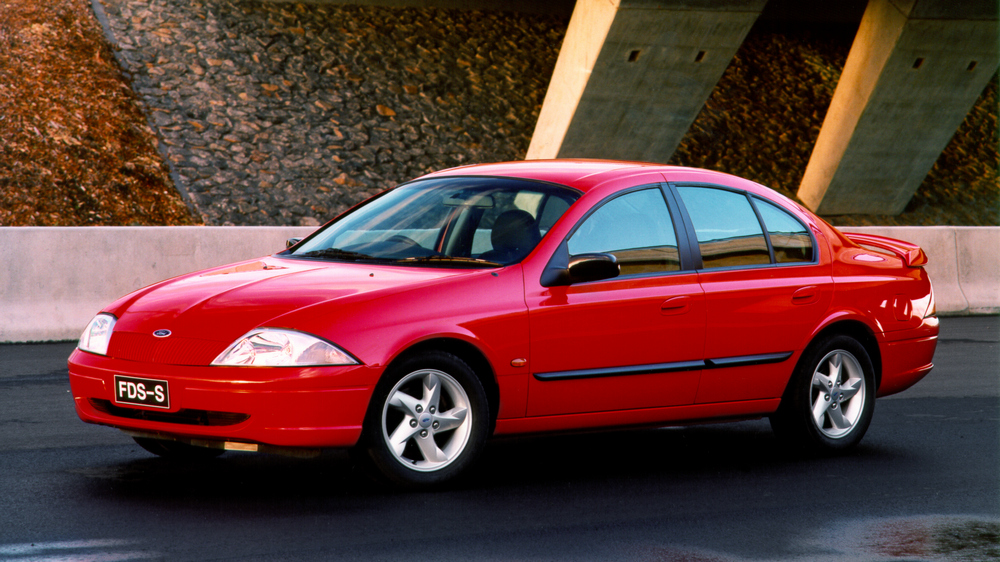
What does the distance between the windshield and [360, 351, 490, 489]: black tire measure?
66 cm

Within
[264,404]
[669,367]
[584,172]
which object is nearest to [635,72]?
[584,172]

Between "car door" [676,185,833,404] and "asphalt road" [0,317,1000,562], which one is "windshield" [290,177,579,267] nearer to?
"car door" [676,185,833,404]

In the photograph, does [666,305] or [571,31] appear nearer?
[666,305]

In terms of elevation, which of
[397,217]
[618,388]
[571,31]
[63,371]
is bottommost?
[63,371]

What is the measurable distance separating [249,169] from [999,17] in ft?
48.4

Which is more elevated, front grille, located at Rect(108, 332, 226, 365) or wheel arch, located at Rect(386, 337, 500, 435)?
front grille, located at Rect(108, 332, 226, 365)

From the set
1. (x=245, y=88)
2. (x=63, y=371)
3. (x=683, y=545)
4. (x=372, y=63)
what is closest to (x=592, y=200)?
(x=683, y=545)

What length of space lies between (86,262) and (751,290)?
24.3 ft

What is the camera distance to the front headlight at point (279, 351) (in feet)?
17.9

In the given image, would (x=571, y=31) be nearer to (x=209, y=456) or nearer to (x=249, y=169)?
(x=249, y=169)

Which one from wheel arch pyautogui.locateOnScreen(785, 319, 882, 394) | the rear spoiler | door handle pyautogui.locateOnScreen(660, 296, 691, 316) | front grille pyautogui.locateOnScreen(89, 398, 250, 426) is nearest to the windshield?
door handle pyautogui.locateOnScreen(660, 296, 691, 316)

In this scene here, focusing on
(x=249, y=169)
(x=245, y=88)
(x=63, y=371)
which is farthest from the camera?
(x=245, y=88)

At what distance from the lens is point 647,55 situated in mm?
21359

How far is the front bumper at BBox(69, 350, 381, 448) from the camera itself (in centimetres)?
541
